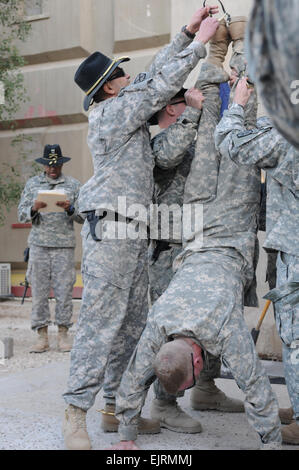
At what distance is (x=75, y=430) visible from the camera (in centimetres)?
235

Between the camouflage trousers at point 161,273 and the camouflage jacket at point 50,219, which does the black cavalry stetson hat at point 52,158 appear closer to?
the camouflage jacket at point 50,219

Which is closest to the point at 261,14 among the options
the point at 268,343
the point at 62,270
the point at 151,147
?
the point at 151,147

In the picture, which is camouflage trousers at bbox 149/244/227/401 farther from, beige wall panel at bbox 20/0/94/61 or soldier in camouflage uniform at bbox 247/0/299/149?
beige wall panel at bbox 20/0/94/61

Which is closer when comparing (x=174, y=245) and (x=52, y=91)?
(x=174, y=245)

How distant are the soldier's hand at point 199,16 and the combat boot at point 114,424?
6.04 feet

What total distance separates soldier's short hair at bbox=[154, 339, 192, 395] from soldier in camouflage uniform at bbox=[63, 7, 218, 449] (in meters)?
0.41

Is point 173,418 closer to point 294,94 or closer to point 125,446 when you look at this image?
point 125,446

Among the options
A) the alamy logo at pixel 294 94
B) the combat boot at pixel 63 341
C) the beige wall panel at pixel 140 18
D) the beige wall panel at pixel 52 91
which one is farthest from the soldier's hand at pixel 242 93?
the beige wall panel at pixel 52 91

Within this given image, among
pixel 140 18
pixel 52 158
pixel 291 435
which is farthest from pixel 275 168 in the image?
pixel 140 18

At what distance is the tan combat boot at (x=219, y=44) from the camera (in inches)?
104

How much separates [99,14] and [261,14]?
666 centimetres

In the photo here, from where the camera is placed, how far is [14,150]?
760 centimetres

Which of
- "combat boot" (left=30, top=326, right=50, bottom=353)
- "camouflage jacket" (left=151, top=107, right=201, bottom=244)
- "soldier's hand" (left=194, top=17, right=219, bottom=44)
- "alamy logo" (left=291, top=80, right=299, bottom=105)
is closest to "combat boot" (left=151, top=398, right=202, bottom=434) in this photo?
"camouflage jacket" (left=151, top=107, right=201, bottom=244)

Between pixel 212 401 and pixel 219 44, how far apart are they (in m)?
1.86
